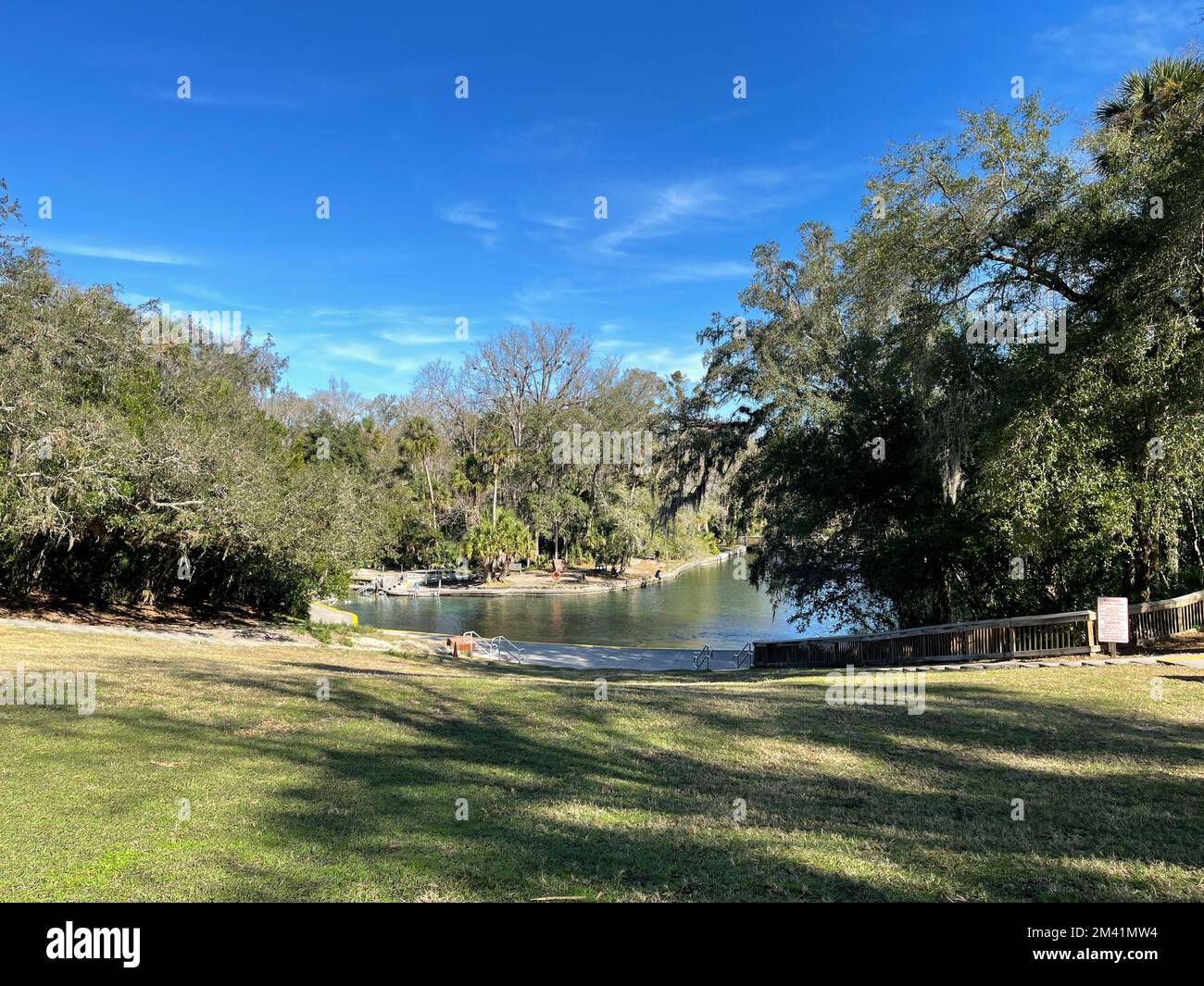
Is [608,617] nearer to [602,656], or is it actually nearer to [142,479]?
[602,656]

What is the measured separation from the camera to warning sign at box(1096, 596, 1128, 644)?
12211mm

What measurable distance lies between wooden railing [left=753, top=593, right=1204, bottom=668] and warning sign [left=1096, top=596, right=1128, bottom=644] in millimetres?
1032

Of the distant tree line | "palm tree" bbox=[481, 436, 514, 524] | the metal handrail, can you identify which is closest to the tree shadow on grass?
the distant tree line

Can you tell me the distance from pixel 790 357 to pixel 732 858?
73.1 feet

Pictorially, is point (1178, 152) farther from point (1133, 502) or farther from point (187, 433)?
point (187, 433)

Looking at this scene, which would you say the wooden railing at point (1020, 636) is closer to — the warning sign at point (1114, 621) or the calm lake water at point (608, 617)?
the warning sign at point (1114, 621)

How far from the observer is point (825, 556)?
66.9 ft

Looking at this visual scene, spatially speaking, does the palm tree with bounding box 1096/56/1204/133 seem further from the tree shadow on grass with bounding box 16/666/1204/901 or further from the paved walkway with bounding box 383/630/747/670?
the paved walkway with bounding box 383/630/747/670

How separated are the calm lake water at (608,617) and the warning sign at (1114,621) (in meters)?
16.6

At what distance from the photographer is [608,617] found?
127 feet

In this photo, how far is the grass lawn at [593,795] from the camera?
12.9ft

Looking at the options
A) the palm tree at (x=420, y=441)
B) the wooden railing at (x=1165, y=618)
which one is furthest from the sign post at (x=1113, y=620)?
the palm tree at (x=420, y=441)
